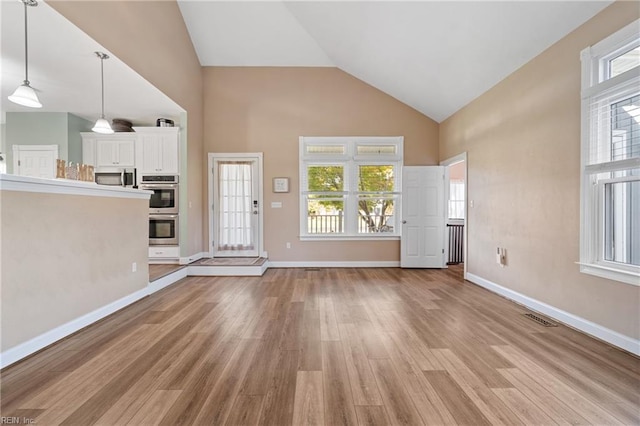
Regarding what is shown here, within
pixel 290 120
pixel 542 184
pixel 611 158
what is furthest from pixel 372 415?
pixel 290 120

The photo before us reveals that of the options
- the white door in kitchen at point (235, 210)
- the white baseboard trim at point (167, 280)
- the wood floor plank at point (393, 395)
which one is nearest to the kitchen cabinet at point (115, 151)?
the white door in kitchen at point (235, 210)

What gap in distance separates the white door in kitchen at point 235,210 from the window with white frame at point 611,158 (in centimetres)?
498

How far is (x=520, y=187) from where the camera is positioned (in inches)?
137

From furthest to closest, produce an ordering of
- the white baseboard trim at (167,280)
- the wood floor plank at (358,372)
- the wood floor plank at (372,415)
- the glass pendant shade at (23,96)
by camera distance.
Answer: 1. the white baseboard trim at (167,280)
2. the glass pendant shade at (23,96)
3. the wood floor plank at (358,372)
4. the wood floor plank at (372,415)

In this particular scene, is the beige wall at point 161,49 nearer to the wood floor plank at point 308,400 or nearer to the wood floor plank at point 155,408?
the wood floor plank at point 155,408

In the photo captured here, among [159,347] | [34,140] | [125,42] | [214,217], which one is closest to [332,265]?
[214,217]

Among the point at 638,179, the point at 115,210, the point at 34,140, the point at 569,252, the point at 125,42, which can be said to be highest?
the point at 125,42

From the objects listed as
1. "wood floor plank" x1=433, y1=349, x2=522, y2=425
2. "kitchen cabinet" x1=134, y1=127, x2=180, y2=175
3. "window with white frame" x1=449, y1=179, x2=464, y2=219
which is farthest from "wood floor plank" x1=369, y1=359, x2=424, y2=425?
"window with white frame" x1=449, y1=179, x2=464, y2=219

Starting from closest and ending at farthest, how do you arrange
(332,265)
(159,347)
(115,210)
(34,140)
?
(159,347) < (115,210) < (34,140) < (332,265)

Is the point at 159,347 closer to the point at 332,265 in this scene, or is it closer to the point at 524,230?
the point at 332,265

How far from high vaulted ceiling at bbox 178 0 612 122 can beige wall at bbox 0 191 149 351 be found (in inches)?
147

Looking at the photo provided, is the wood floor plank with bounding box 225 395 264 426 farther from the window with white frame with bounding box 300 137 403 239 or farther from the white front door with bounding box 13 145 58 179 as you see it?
the white front door with bounding box 13 145 58 179

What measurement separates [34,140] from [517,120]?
7.98 m

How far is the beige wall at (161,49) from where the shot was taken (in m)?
3.02
